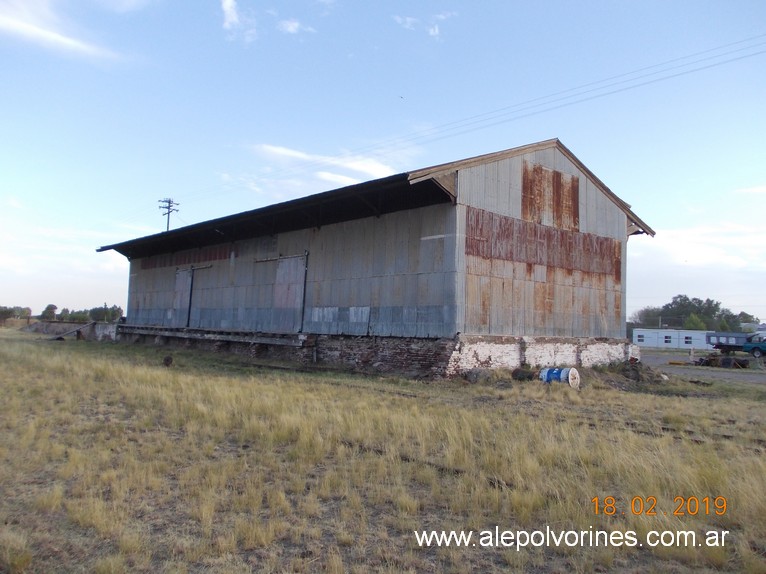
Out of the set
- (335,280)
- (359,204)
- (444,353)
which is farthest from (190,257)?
(444,353)

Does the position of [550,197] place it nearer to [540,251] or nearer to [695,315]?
[540,251]

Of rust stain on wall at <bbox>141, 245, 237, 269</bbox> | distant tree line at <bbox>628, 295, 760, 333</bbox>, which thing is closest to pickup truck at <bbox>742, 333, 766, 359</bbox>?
rust stain on wall at <bbox>141, 245, 237, 269</bbox>

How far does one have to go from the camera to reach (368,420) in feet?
34.9

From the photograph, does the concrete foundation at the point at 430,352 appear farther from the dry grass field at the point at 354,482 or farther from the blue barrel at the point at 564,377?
the dry grass field at the point at 354,482

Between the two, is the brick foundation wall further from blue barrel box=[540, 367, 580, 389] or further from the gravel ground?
the gravel ground

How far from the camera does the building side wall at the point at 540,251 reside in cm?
1997

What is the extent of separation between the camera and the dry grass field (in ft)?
16.8

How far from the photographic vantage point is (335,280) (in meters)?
23.9

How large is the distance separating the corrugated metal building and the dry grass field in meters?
6.91

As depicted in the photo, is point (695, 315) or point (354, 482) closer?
point (354, 482)

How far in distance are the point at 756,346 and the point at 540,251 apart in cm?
2766

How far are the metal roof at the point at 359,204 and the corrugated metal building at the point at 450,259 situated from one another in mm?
56

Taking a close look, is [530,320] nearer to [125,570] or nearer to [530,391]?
[530,391]
